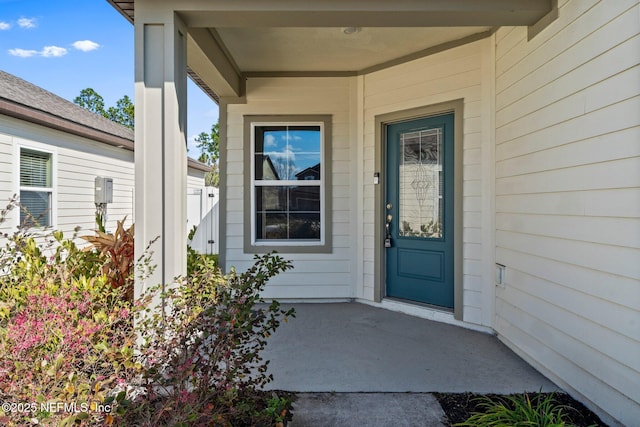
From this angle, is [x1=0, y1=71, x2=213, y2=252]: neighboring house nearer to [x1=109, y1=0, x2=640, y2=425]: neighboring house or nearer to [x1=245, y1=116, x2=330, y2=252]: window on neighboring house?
[x1=245, y1=116, x2=330, y2=252]: window on neighboring house

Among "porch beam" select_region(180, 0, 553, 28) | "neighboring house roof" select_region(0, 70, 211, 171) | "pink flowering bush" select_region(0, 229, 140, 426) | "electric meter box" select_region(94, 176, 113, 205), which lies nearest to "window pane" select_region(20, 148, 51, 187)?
"neighboring house roof" select_region(0, 70, 211, 171)

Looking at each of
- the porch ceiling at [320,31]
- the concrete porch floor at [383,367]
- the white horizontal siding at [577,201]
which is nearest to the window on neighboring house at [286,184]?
the porch ceiling at [320,31]

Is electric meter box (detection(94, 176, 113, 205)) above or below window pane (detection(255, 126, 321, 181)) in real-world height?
below

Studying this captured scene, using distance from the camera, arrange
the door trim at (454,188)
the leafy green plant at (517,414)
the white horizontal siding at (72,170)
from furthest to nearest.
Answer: the white horizontal siding at (72,170), the door trim at (454,188), the leafy green plant at (517,414)

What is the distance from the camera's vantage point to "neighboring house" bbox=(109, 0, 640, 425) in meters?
2.04

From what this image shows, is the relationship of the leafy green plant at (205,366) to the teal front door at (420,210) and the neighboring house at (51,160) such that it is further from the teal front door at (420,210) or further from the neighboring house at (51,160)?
the neighboring house at (51,160)

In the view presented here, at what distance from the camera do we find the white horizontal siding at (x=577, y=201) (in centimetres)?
188

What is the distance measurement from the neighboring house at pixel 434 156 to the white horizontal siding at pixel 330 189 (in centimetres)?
2

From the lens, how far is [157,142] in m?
2.56

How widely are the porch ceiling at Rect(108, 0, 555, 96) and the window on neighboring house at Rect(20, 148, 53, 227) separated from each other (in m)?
3.26

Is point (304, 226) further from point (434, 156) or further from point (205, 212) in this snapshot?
point (205, 212)

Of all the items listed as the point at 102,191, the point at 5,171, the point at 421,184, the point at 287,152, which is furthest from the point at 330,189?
the point at 102,191

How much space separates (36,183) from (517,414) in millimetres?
6943

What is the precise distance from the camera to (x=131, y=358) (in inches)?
60.5
